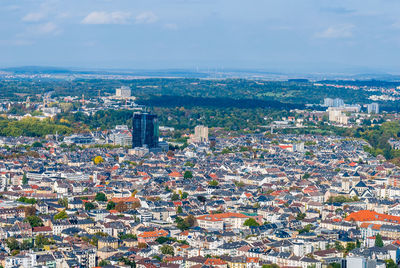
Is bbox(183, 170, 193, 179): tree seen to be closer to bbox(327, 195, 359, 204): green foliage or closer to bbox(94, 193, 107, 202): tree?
bbox(94, 193, 107, 202): tree

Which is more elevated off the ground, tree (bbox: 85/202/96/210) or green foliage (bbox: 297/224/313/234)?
green foliage (bbox: 297/224/313/234)

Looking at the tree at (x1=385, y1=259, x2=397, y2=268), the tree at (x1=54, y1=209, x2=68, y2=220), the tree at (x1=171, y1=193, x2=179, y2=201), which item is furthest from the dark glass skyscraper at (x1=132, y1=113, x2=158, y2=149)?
the tree at (x1=385, y1=259, x2=397, y2=268)

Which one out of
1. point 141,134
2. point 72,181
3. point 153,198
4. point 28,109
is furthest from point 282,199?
point 28,109

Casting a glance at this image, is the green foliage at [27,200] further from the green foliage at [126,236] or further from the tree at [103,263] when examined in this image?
the tree at [103,263]

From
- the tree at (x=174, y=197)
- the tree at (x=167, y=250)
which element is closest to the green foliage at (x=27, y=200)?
the tree at (x=174, y=197)

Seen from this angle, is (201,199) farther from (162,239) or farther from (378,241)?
(378,241)

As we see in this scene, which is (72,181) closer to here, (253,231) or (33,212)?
(33,212)
